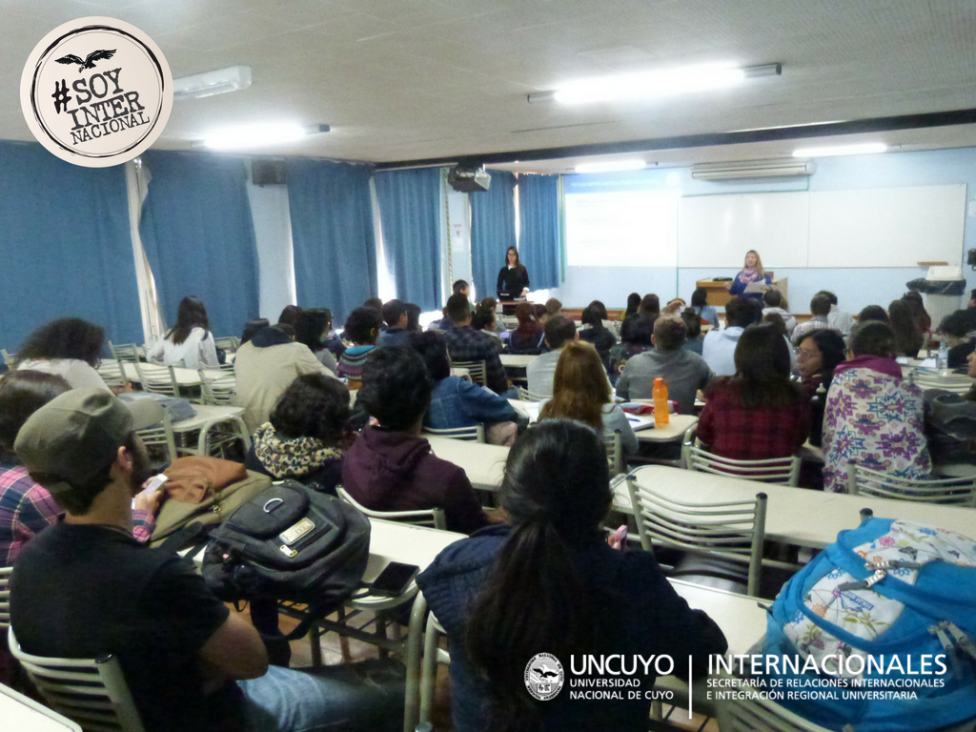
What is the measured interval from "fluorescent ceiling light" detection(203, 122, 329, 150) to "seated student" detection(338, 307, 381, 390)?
2.04 meters

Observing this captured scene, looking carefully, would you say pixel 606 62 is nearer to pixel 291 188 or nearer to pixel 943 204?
pixel 291 188

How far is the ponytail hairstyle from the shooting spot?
43.1 inches

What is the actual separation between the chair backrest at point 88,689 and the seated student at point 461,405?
1928 mm

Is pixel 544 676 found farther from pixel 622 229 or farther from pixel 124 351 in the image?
pixel 622 229

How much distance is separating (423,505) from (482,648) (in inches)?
39.6

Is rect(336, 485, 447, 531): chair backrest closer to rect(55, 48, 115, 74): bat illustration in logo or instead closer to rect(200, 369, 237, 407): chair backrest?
rect(55, 48, 115, 74): bat illustration in logo

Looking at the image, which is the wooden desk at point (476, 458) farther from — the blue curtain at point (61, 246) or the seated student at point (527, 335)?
the blue curtain at point (61, 246)

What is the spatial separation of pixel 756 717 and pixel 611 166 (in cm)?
1014

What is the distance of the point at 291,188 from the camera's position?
25.9 feet

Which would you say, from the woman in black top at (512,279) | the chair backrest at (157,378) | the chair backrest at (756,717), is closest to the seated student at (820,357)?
the chair backrest at (756,717)

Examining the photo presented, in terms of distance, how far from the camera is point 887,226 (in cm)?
957

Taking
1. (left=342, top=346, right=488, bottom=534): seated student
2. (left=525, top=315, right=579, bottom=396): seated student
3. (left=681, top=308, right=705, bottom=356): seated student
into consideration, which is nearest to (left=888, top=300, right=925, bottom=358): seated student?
(left=681, top=308, right=705, bottom=356): seated student

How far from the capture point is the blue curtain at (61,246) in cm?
577

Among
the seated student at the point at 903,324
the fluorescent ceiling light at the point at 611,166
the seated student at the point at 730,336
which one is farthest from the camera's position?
the fluorescent ceiling light at the point at 611,166
